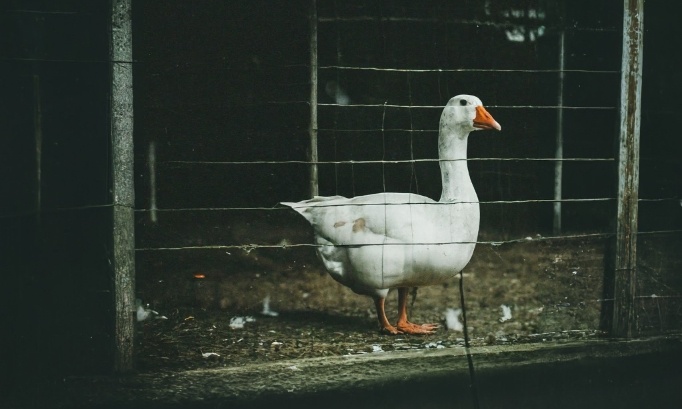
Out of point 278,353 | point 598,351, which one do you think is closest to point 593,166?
point 598,351

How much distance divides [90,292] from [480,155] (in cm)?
372

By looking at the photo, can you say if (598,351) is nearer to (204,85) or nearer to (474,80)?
(474,80)

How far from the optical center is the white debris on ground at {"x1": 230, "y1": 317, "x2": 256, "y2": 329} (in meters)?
4.41

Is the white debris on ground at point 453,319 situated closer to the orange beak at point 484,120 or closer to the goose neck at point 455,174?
the goose neck at point 455,174

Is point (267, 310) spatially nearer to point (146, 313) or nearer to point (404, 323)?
point (146, 313)

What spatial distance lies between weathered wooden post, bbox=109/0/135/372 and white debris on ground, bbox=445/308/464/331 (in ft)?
6.62

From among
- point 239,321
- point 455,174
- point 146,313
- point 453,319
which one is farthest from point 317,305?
point 455,174

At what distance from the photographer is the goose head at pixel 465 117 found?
3872 millimetres

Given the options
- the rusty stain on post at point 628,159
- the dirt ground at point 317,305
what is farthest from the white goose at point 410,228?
the rusty stain on post at point 628,159

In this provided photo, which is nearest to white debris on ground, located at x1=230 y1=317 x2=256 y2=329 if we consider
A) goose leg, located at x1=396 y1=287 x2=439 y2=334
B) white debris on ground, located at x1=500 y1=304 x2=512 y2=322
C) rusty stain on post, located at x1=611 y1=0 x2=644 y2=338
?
goose leg, located at x1=396 y1=287 x2=439 y2=334

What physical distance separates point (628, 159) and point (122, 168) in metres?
2.33

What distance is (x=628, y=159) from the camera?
3643 mm

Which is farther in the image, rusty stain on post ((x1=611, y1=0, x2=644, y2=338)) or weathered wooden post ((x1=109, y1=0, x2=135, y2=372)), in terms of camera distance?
rusty stain on post ((x1=611, y1=0, x2=644, y2=338))

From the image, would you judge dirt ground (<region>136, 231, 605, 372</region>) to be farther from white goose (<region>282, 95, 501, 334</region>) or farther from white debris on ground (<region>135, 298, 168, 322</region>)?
white goose (<region>282, 95, 501, 334</region>)
